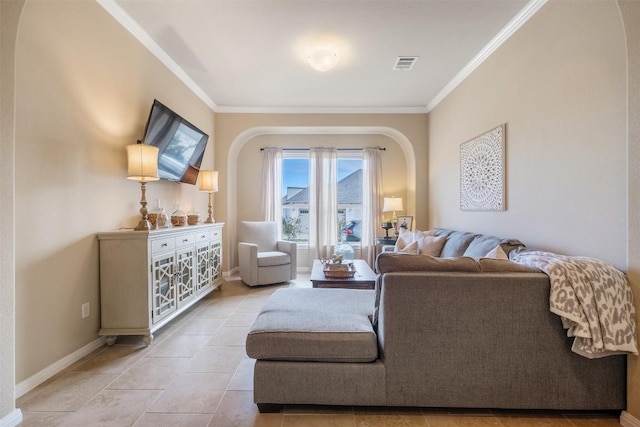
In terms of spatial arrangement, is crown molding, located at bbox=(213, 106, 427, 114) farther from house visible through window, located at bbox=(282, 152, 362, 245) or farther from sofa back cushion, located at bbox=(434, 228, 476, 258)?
sofa back cushion, located at bbox=(434, 228, 476, 258)

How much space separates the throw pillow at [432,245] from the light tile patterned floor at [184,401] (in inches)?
75.1

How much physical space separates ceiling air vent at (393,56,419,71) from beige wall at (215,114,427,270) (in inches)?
58.2

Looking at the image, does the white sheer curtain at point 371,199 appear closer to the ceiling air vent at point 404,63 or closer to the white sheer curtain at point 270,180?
the white sheer curtain at point 270,180

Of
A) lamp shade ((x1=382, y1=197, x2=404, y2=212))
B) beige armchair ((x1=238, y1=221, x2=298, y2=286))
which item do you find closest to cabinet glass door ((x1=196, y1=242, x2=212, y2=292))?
beige armchair ((x1=238, y1=221, x2=298, y2=286))

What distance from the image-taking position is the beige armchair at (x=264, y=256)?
14.6 ft

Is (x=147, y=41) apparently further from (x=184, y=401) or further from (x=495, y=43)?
(x=495, y=43)

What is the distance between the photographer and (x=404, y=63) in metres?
3.56

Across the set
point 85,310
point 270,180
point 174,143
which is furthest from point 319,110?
point 85,310

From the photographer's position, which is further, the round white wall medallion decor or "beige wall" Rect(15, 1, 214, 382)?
the round white wall medallion decor

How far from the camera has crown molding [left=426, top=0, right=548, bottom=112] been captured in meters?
2.52

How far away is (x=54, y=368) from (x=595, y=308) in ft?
10.8

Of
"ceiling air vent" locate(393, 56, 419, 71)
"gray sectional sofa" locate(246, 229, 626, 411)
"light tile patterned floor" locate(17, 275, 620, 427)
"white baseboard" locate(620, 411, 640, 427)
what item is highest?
"ceiling air vent" locate(393, 56, 419, 71)

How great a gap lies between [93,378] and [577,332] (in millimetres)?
2896

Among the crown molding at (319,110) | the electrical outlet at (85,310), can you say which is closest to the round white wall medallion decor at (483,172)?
the crown molding at (319,110)
